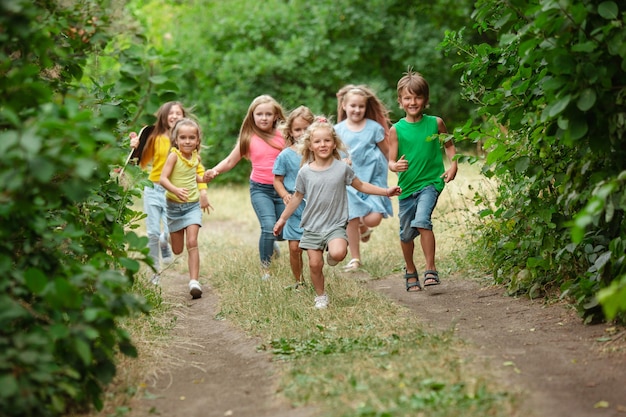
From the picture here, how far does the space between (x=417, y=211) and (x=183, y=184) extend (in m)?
2.30

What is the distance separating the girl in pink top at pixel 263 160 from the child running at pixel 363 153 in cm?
72

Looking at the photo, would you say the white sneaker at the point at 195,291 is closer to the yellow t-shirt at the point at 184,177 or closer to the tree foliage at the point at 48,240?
the yellow t-shirt at the point at 184,177

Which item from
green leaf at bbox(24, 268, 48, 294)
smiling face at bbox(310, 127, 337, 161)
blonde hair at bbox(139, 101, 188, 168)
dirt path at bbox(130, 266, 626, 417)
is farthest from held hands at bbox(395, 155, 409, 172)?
green leaf at bbox(24, 268, 48, 294)

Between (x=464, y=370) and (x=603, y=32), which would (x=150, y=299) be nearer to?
(x=464, y=370)

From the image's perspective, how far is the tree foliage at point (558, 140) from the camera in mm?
4230

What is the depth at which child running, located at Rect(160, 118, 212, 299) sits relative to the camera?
25.3 ft

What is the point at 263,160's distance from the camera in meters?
8.15

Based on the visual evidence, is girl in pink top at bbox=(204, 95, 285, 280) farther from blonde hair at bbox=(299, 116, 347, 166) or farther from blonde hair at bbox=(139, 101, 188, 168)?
blonde hair at bbox=(299, 116, 347, 166)

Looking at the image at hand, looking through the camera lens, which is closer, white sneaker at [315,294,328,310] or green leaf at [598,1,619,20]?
green leaf at [598,1,619,20]

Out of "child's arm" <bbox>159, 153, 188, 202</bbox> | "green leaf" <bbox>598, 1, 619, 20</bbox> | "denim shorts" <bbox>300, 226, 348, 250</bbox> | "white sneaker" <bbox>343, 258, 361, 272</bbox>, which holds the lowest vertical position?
"white sneaker" <bbox>343, 258, 361, 272</bbox>

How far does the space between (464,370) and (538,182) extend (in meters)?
2.05

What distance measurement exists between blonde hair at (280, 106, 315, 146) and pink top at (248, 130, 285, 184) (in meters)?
0.40

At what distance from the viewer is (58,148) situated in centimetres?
331

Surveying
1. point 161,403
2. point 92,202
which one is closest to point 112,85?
A: point 92,202
